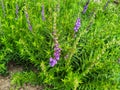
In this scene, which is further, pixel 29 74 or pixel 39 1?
pixel 39 1

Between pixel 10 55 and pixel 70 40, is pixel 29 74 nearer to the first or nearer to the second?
pixel 10 55

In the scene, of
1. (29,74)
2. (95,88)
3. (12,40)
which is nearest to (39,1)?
(12,40)

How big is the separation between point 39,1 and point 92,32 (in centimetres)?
103

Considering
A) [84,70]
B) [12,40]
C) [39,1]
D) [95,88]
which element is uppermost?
[39,1]

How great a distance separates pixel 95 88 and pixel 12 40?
127 centimetres

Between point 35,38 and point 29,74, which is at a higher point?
point 35,38

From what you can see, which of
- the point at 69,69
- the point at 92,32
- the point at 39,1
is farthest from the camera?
the point at 39,1

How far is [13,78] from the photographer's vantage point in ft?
11.0

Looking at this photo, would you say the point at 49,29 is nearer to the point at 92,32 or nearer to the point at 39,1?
the point at 92,32

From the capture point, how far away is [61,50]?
3287 mm

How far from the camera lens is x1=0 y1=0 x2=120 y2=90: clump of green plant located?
3.17 metres

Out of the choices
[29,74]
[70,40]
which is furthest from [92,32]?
[29,74]

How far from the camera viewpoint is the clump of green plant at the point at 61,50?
317cm

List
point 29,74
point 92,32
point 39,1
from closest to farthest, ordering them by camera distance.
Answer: point 29,74, point 92,32, point 39,1
